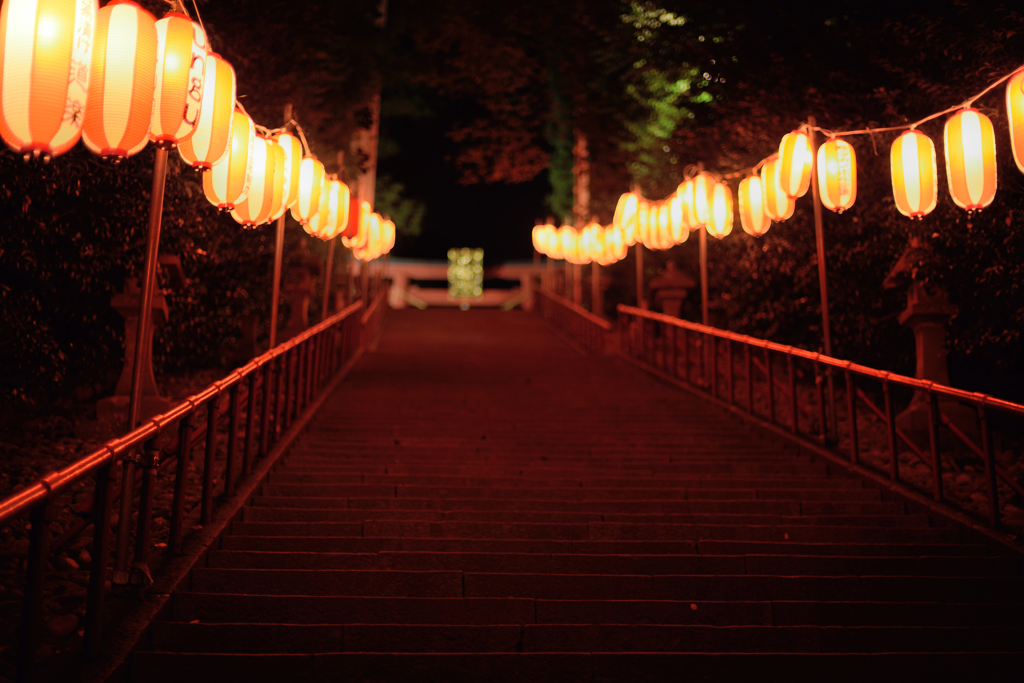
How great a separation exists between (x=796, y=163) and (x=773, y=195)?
679mm

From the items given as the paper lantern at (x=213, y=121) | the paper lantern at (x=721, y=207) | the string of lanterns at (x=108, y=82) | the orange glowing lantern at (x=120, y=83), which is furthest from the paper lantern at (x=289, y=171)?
the paper lantern at (x=721, y=207)

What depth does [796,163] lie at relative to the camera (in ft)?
24.6

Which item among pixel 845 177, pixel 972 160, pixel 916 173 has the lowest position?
pixel 972 160

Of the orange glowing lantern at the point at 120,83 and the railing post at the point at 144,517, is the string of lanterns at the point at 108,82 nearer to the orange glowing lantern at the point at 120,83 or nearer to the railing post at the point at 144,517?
the orange glowing lantern at the point at 120,83

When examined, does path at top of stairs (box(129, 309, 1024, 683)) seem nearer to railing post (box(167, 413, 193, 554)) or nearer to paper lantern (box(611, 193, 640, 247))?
railing post (box(167, 413, 193, 554))

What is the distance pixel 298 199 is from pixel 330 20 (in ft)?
24.6

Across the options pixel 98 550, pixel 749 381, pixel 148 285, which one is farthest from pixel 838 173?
pixel 98 550

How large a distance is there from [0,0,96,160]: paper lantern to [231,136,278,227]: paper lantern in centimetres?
269

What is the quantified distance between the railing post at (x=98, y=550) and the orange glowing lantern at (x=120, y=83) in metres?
1.63

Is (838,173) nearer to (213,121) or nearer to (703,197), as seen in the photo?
(703,197)

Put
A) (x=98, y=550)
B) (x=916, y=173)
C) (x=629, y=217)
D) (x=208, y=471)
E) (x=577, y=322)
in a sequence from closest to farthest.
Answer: (x=98, y=550)
(x=208, y=471)
(x=916, y=173)
(x=629, y=217)
(x=577, y=322)

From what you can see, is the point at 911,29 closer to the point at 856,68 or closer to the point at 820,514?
the point at 856,68

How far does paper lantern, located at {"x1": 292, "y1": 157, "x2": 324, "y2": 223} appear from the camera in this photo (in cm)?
774

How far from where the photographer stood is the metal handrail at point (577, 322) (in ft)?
51.3
